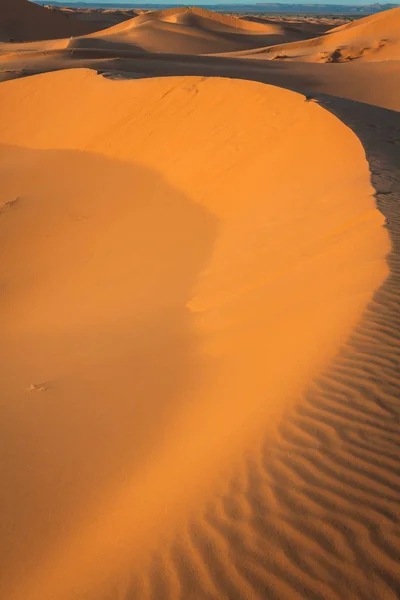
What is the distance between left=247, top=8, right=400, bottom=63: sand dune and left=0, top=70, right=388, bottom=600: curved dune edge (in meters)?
16.3

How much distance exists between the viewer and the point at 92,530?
3.33 m

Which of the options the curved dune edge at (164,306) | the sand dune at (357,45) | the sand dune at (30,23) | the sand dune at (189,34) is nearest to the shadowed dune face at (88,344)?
the curved dune edge at (164,306)

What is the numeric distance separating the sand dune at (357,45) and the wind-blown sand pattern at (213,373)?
17.6 meters

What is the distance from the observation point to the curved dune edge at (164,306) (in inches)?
136

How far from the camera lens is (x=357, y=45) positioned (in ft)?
92.4

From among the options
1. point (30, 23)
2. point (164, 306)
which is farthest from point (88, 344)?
point (30, 23)

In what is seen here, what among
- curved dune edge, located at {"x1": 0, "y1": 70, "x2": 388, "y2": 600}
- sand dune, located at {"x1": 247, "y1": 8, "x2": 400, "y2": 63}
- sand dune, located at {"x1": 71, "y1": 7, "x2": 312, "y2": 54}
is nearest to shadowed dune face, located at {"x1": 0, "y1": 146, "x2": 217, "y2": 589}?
curved dune edge, located at {"x1": 0, "y1": 70, "x2": 388, "y2": 600}

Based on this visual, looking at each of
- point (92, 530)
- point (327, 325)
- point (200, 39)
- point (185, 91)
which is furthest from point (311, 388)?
→ point (200, 39)

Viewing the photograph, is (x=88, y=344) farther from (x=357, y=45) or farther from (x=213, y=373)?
(x=357, y=45)

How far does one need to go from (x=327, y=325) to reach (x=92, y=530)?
7.15 ft

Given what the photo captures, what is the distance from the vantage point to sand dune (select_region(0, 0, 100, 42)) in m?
41.1

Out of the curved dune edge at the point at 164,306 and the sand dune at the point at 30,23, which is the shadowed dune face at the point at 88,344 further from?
the sand dune at the point at 30,23

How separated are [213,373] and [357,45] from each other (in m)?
28.3

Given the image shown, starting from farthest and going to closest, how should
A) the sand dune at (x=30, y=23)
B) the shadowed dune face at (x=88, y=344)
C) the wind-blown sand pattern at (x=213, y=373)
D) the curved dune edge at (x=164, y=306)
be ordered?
the sand dune at (x=30, y=23)
the shadowed dune face at (x=88, y=344)
the curved dune edge at (x=164, y=306)
the wind-blown sand pattern at (x=213, y=373)
